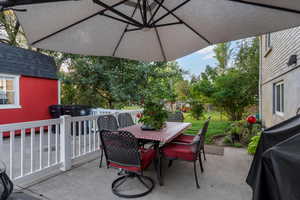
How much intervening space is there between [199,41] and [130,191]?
8.33 ft

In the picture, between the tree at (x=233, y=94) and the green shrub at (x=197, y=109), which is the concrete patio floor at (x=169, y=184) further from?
the green shrub at (x=197, y=109)

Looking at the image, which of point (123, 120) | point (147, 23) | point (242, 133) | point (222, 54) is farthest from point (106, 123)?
point (222, 54)

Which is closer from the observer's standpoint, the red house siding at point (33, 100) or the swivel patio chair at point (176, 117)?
the swivel patio chair at point (176, 117)

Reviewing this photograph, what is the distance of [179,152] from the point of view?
2.69 meters

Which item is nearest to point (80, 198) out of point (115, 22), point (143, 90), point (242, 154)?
point (115, 22)

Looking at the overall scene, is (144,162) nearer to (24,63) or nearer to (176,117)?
(176,117)

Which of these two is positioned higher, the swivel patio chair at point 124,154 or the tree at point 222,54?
the tree at point 222,54

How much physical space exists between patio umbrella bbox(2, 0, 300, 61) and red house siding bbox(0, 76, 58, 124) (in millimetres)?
5106

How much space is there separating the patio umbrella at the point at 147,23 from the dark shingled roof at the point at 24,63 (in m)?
4.94

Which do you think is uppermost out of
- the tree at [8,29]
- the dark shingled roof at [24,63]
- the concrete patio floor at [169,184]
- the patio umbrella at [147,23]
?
the tree at [8,29]

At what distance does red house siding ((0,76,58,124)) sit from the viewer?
20.6 ft

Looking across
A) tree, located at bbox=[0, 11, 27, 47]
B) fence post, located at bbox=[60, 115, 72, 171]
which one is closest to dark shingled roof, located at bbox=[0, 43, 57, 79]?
tree, located at bbox=[0, 11, 27, 47]

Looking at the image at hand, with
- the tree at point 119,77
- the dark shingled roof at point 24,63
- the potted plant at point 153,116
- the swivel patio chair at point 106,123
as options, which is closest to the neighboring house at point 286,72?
the potted plant at point 153,116

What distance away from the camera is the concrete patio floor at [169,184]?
7.72 ft
